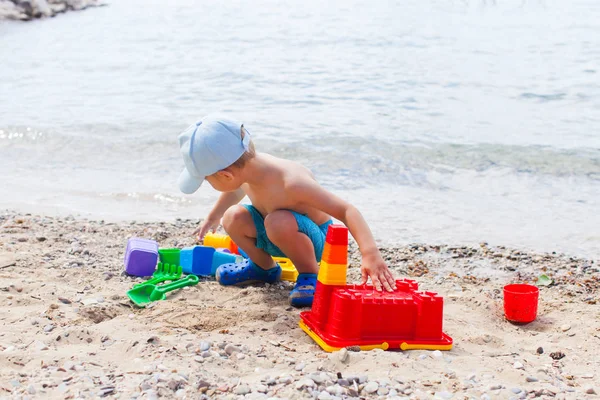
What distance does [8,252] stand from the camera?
4.15 meters

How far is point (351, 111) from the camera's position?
411 inches

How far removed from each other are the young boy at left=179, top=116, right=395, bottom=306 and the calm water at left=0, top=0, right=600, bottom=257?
A: 5.90 feet

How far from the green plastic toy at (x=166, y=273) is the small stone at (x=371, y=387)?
67.6 inches

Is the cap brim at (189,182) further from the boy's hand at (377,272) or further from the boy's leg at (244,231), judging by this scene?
the boy's hand at (377,272)

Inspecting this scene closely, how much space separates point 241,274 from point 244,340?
37.0 inches

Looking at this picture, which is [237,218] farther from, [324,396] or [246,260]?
[324,396]

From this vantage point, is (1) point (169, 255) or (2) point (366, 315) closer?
(2) point (366, 315)

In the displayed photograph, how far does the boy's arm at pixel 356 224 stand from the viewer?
3.16 meters

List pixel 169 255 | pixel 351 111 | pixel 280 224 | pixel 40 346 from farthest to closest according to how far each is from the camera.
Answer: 1. pixel 351 111
2. pixel 169 255
3. pixel 280 224
4. pixel 40 346

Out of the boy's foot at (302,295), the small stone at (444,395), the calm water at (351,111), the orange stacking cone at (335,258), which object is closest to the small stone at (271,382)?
the small stone at (444,395)

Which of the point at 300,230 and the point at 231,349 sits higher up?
the point at 300,230

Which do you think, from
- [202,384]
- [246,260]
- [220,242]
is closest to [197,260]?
[246,260]

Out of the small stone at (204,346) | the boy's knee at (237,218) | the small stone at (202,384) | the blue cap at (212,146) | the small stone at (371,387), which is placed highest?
the blue cap at (212,146)

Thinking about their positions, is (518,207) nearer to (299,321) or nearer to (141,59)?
(299,321)
